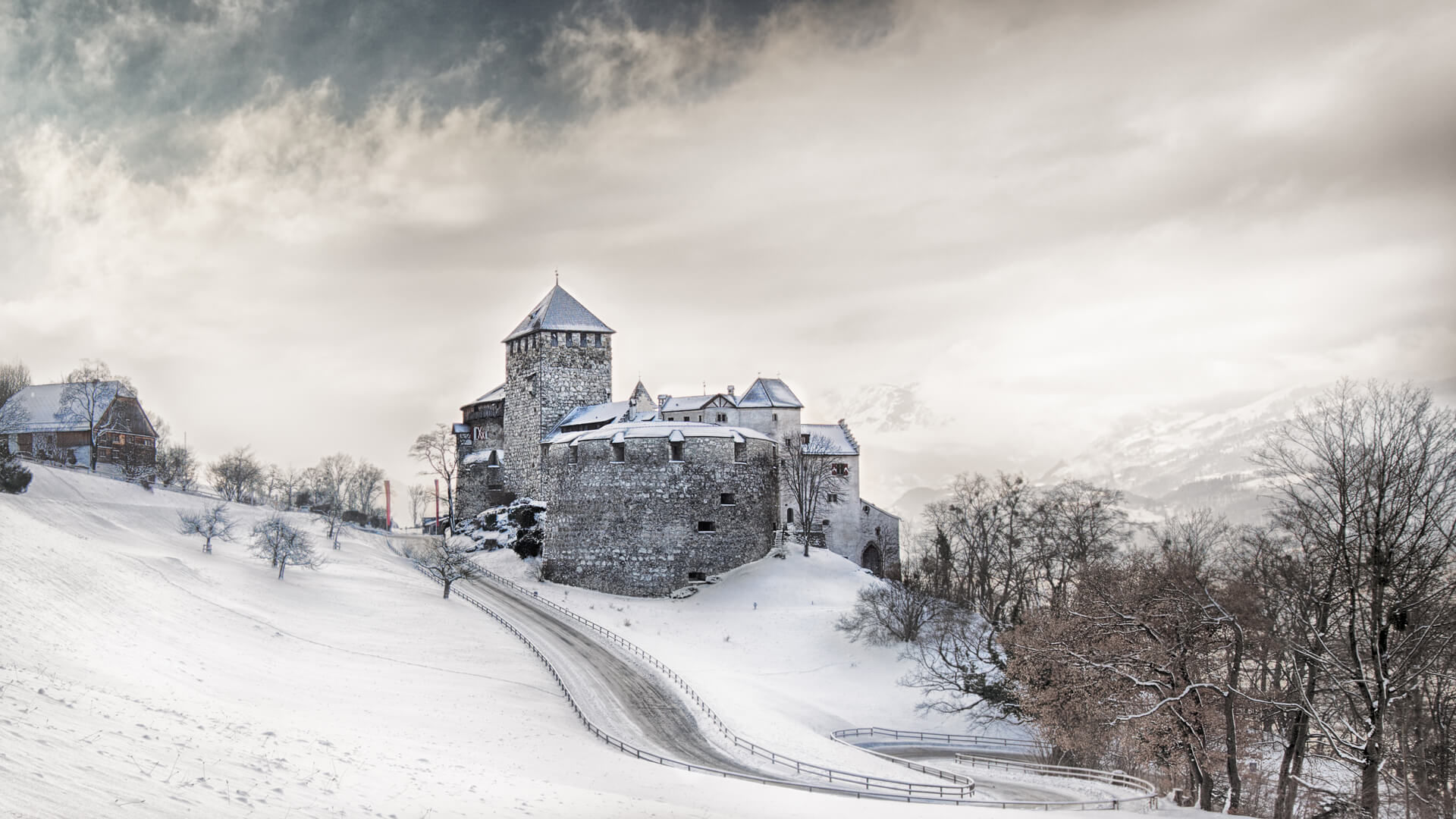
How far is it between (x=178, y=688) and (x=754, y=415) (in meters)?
38.3

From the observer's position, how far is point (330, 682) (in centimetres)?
2656

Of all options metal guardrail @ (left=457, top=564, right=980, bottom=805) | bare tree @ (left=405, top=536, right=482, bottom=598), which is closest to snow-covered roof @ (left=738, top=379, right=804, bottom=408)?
bare tree @ (left=405, top=536, right=482, bottom=598)

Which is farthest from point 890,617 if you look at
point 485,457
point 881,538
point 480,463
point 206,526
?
point 485,457

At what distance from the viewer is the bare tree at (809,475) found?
51969 millimetres


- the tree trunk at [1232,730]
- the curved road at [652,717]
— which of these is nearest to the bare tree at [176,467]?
the curved road at [652,717]

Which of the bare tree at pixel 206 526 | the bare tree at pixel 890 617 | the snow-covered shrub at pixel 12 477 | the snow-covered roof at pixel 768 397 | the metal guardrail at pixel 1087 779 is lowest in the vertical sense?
the metal guardrail at pixel 1087 779

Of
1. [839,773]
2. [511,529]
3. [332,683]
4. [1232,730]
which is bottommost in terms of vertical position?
[839,773]

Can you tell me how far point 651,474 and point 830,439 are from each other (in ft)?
43.3

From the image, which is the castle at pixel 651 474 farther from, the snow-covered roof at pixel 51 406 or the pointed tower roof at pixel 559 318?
the snow-covered roof at pixel 51 406

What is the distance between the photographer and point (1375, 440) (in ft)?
56.6

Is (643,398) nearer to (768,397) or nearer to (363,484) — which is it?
(768,397)

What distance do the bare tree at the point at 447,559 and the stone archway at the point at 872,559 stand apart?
22674 mm

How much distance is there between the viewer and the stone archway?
57.0m

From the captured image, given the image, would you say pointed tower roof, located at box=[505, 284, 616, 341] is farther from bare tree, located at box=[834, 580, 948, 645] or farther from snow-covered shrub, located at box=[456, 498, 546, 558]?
bare tree, located at box=[834, 580, 948, 645]
